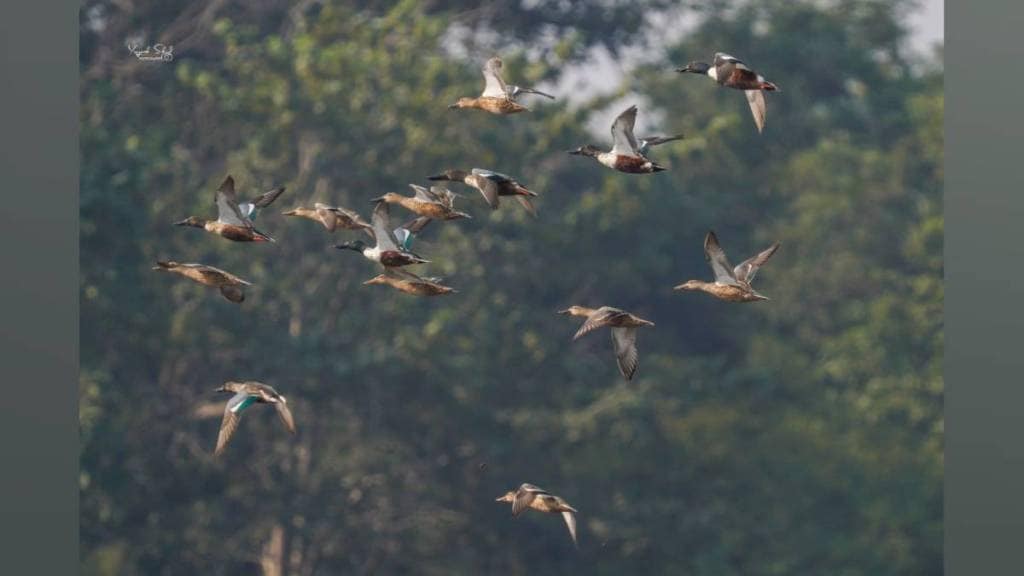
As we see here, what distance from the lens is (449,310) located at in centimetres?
2120

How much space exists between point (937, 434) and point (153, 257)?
24.0 ft

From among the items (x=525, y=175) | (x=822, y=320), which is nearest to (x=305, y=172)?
(x=525, y=175)

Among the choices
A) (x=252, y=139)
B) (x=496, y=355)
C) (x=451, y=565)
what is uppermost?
(x=252, y=139)

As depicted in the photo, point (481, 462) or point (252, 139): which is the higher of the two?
point (252, 139)

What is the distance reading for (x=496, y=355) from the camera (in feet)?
71.1

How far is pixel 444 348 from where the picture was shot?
841 inches

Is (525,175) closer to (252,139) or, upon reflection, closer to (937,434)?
(252,139)

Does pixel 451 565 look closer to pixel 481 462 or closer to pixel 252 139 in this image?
pixel 481 462

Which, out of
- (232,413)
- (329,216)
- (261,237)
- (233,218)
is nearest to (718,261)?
(329,216)

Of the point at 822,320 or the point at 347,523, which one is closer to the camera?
the point at 347,523

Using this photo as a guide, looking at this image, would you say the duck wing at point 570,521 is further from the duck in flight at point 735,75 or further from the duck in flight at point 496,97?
the duck in flight at point 735,75

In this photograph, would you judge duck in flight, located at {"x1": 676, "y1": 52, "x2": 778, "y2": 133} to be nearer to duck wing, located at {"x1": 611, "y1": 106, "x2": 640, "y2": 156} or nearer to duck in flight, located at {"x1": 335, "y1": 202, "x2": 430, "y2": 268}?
duck wing, located at {"x1": 611, "y1": 106, "x2": 640, "y2": 156}

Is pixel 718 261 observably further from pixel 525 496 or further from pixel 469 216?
pixel 525 496

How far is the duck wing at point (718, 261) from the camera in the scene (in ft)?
33.6
